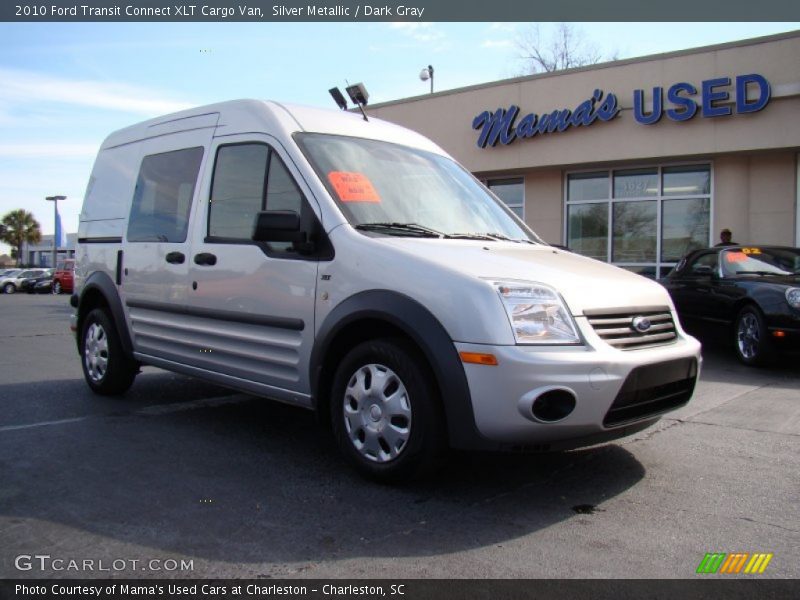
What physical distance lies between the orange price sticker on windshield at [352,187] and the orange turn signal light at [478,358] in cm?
132

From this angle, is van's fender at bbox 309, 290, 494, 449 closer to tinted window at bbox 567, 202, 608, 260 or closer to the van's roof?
the van's roof

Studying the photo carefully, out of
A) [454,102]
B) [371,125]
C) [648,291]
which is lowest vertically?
[648,291]

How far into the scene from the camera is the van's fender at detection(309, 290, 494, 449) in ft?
11.2

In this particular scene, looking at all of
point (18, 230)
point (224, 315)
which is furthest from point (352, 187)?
point (18, 230)

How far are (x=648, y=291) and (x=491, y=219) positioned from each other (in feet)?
4.08

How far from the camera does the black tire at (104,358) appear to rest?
6.00 metres

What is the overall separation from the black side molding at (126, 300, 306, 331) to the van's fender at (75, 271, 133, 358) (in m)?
0.23

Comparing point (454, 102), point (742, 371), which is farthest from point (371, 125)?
point (454, 102)

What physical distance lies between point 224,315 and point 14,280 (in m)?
45.5

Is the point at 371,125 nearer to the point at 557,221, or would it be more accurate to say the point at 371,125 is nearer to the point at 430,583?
the point at 430,583

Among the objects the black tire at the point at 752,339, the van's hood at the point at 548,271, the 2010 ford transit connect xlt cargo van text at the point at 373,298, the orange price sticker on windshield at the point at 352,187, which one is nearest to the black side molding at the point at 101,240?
the 2010 ford transit connect xlt cargo van text at the point at 373,298

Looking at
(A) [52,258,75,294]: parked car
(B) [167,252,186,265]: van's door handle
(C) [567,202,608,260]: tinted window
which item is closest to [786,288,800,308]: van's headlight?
(B) [167,252,186,265]: van's door handle

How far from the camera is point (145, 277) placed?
5.50 m

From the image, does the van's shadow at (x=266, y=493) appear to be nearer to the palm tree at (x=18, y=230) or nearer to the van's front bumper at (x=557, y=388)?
the van's front bumper at (x=557, y=388)
